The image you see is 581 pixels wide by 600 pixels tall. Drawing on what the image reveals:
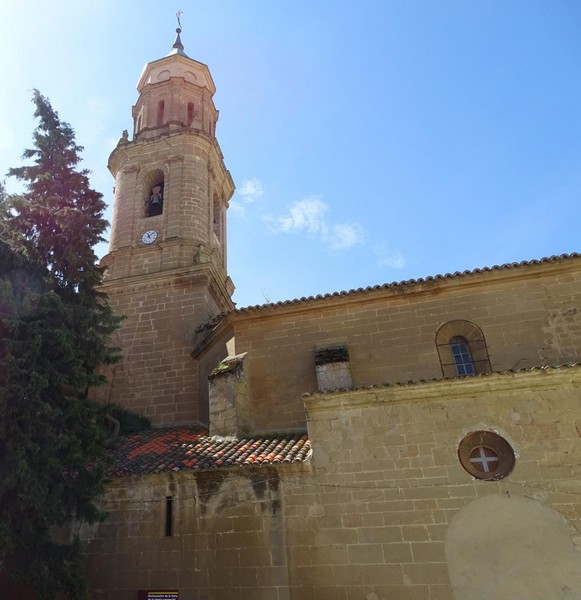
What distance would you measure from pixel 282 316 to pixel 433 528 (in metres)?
5.72

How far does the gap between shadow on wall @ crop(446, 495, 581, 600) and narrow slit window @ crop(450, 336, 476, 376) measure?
337 cm

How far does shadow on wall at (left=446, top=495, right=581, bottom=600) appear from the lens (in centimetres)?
654

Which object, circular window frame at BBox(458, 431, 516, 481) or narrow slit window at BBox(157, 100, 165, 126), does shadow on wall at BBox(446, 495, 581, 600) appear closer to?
circular window frame at BBox(458, 431, 516, 481)

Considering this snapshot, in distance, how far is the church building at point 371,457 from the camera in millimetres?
7035

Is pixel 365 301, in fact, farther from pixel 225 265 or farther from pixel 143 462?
pixel 225 265

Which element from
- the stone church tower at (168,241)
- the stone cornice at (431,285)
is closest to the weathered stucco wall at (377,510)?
the stone cornice at (431,285)

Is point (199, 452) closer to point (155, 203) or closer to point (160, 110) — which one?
point (155, 203)

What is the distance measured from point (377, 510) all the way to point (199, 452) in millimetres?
3474

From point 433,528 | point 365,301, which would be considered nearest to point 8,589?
point 433,528

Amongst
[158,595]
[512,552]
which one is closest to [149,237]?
[158,595]

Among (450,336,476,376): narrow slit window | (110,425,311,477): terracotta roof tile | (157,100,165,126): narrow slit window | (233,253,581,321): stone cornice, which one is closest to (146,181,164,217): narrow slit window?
(157,100,165,126): narrow slit window

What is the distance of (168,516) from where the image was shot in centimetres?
841

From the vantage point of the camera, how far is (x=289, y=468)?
805 cm

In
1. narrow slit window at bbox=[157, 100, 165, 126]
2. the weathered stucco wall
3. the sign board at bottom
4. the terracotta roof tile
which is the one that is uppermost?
narrow slit window at bbox=[157, 100, 165, 126]
